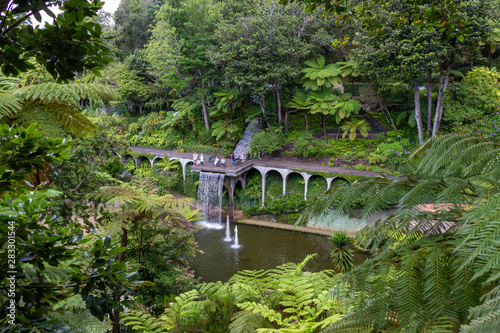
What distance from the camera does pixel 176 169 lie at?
19266 millimetres

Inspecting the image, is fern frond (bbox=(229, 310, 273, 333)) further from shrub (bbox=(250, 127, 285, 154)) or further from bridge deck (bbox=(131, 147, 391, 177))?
shrub (bbox=(250, 127, 285, 154))

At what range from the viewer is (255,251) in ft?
38.9

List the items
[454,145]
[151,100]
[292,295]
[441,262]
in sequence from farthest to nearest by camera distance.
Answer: [151,100]
[292,295]
[454,145]
[441,262]

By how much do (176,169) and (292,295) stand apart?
16.5m

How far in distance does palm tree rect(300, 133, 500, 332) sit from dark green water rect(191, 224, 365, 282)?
8432 mm

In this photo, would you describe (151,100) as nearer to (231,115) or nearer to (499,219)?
(231,115)

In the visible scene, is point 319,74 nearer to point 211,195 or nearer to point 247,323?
point 211,195

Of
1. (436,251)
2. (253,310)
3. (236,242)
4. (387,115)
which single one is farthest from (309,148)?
(436,251)

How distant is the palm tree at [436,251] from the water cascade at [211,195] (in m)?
13.0

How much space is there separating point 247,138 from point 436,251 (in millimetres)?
18088

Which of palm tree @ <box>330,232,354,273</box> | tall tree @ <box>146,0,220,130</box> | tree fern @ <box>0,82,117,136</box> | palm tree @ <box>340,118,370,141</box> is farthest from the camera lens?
tall tree @ <box>146,0,220,130</box>

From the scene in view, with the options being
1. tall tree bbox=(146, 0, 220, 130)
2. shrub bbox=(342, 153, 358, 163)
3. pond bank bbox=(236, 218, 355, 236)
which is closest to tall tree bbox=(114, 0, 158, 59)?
tall tree bbox=(146, 0, 220, 130)

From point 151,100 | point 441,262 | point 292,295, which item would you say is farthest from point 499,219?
point 151,100

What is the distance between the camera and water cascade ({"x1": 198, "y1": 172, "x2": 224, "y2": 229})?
15109mm
